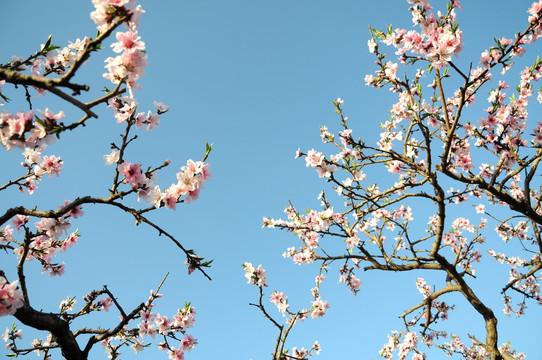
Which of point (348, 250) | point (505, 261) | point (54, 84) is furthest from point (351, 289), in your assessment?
point (54, 84)

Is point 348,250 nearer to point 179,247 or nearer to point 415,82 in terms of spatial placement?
point 415,82

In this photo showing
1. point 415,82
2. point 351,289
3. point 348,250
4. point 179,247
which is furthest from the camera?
point 351,289

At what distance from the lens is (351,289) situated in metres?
8.20

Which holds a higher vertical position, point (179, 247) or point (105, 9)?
point (105, 9)

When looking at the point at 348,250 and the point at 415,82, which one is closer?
the point at 415,82

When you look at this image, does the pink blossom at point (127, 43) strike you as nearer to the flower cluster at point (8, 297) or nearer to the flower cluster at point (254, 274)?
the flower cluster at point (8, 297)

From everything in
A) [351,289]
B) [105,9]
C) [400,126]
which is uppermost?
[400,126]

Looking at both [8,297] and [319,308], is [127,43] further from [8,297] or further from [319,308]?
[319,308]

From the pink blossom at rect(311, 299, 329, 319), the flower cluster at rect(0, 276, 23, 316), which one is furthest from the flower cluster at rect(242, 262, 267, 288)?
the flower cluster at rect(0, 276, 23, 316)

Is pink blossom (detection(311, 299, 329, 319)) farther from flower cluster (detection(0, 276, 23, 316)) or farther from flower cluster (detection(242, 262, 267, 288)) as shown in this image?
flower cluster (detection(0, 276, 23, 316))

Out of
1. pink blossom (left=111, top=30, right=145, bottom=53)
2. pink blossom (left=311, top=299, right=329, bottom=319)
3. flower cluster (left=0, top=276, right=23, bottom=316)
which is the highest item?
pink blossom (left=311, top=299, right=329, bottom=319)

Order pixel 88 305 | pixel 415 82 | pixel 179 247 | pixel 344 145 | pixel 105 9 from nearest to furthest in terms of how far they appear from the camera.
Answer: pixel 105 9 < pixel 179 247 < pixel 88 305 < pixel 415 82 < pixel 344 145

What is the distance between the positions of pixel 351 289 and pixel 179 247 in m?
6.61

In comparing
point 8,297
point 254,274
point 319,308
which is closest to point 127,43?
point 8,297
